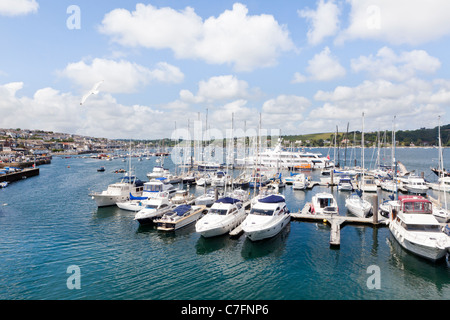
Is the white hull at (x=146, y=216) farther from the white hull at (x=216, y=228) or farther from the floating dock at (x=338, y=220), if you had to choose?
the floating dock at (x=338, y=220)

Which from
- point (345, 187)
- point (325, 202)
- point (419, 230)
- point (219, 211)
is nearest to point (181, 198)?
point (219, 211)

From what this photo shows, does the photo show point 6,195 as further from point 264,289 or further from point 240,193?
point 264,289

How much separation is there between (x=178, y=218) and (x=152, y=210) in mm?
3905

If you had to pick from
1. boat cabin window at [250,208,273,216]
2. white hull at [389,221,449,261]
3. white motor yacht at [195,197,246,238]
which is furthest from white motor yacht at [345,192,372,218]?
white motor yacht at [195,197,246,238]

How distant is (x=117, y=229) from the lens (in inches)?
1268

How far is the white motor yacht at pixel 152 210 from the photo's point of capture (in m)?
32.8

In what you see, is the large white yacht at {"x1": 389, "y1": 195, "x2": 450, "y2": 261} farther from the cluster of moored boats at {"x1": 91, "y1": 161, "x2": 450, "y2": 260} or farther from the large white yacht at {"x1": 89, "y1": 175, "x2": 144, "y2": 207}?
the large white yacht at {"x1": 89, "y1": 175, "x2": 144, "y2": 207}

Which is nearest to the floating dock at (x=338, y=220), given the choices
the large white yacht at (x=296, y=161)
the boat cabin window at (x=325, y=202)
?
the boat cabin window at (x=325, y=202)

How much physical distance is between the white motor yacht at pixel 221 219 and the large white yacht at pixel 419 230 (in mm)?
16724

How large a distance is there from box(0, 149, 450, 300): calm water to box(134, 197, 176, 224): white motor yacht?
1.36m

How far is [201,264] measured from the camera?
22.6 metres

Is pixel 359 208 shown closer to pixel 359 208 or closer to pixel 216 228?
pixel 359 208

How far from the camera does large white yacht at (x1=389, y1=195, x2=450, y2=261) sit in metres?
21.8
